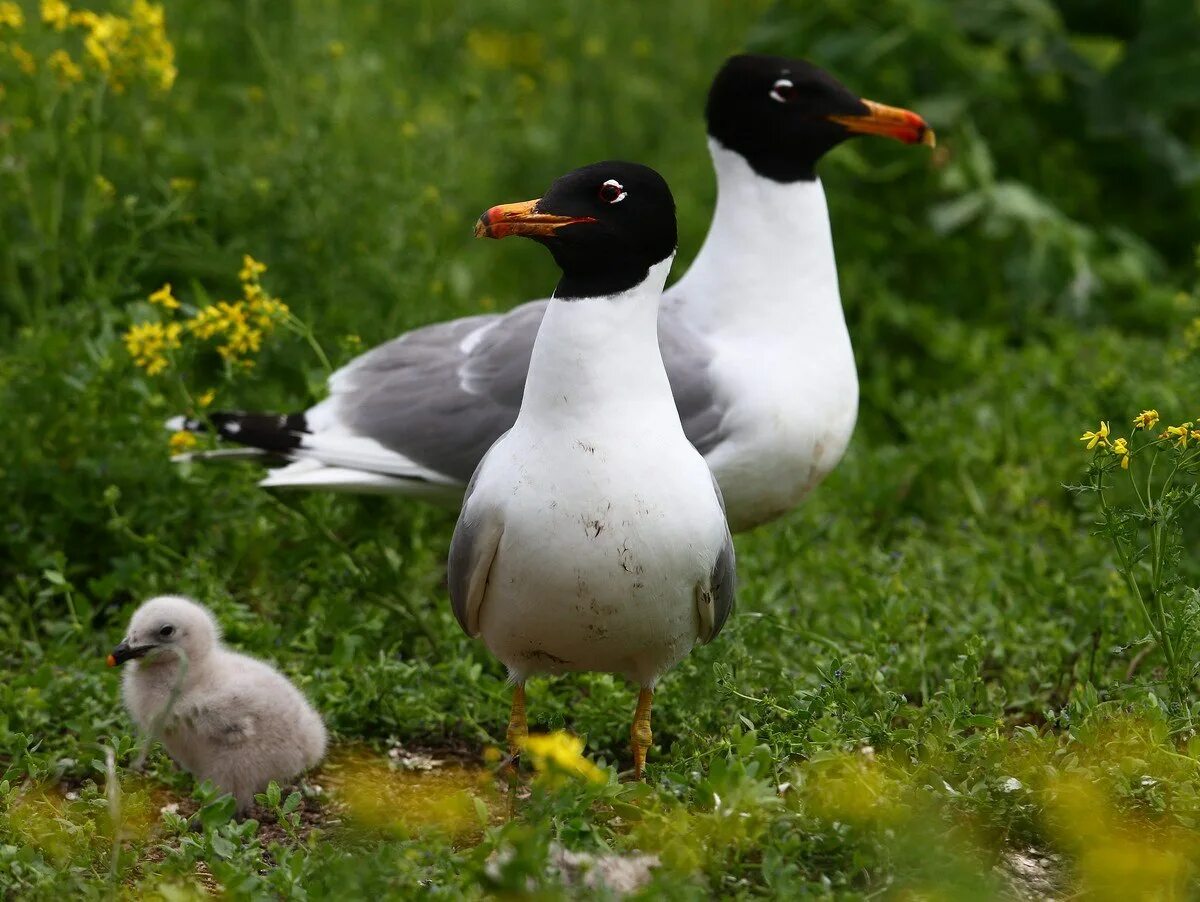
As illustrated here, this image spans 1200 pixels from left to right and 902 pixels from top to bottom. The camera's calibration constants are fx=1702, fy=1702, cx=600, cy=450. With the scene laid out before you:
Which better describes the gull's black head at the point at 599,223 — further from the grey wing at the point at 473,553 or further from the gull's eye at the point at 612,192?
the grey wing at the point at 473,553

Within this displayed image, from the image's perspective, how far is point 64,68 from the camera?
5.65m

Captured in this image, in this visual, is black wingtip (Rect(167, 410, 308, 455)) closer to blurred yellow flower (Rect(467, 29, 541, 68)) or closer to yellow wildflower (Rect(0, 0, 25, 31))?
yellow wildflower (Rect(0, 0, 25, 31))

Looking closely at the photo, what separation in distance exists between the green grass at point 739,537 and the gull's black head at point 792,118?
111 cm

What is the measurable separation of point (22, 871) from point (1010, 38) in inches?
243

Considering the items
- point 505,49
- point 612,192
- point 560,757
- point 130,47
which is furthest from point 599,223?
A: point 505,49

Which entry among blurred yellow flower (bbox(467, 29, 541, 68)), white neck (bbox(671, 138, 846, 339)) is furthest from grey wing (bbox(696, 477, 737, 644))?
blurred yellow flower (bbox(467, 29, 541, 68))

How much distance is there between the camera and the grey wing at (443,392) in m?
4.78

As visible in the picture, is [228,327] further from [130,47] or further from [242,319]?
[130,47]

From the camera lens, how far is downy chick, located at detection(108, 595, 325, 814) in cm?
402

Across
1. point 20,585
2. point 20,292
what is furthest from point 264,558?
point 20,292

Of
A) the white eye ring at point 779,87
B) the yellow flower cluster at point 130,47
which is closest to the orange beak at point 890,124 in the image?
the white eye ring at point 779,87

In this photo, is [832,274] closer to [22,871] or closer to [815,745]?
[815,745]

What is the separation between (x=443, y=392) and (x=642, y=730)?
1337 mm

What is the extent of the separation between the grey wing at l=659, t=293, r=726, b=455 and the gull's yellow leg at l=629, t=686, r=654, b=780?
0.84 m
